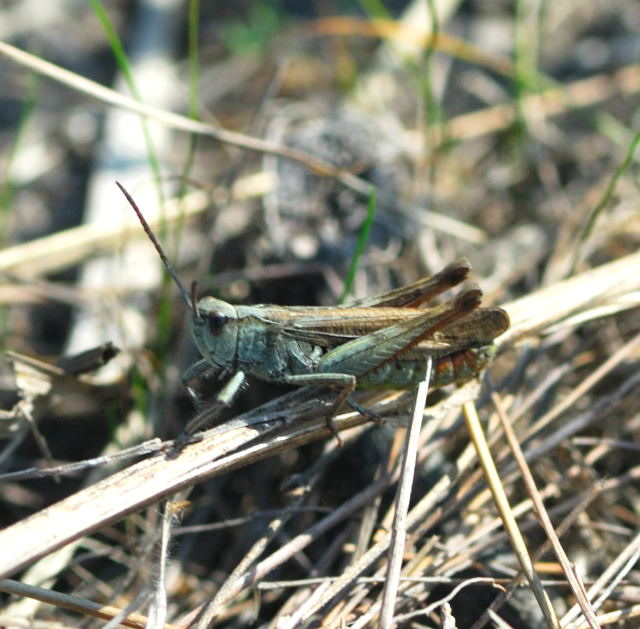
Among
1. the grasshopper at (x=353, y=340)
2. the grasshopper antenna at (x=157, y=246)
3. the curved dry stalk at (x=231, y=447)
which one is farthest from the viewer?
the grasshopper at (x=353, y=340)

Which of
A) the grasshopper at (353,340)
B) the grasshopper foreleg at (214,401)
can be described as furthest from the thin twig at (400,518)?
the grasshopper foreleg at (214,401)

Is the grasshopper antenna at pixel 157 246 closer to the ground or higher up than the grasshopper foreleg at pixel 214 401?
higher up

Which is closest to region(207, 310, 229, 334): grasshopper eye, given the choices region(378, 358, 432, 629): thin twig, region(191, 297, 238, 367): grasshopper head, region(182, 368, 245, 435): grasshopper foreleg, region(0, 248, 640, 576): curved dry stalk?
region(191, 297, 238, 367): grasshopper head

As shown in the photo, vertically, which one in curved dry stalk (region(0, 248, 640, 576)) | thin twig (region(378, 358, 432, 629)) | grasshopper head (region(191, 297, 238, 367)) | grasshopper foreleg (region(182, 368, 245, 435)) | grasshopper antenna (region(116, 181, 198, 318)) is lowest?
thin twig (region(378, 358, 432, 629))

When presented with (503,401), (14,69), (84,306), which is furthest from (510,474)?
(14,69)

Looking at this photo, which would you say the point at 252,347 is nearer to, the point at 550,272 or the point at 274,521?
the point at 274,521

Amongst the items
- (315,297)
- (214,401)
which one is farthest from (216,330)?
(315,297)

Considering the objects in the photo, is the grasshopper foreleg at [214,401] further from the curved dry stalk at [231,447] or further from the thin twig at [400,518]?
the thin twig at [400,518]

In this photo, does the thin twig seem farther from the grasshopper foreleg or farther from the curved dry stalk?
the grasshopper foreleg
